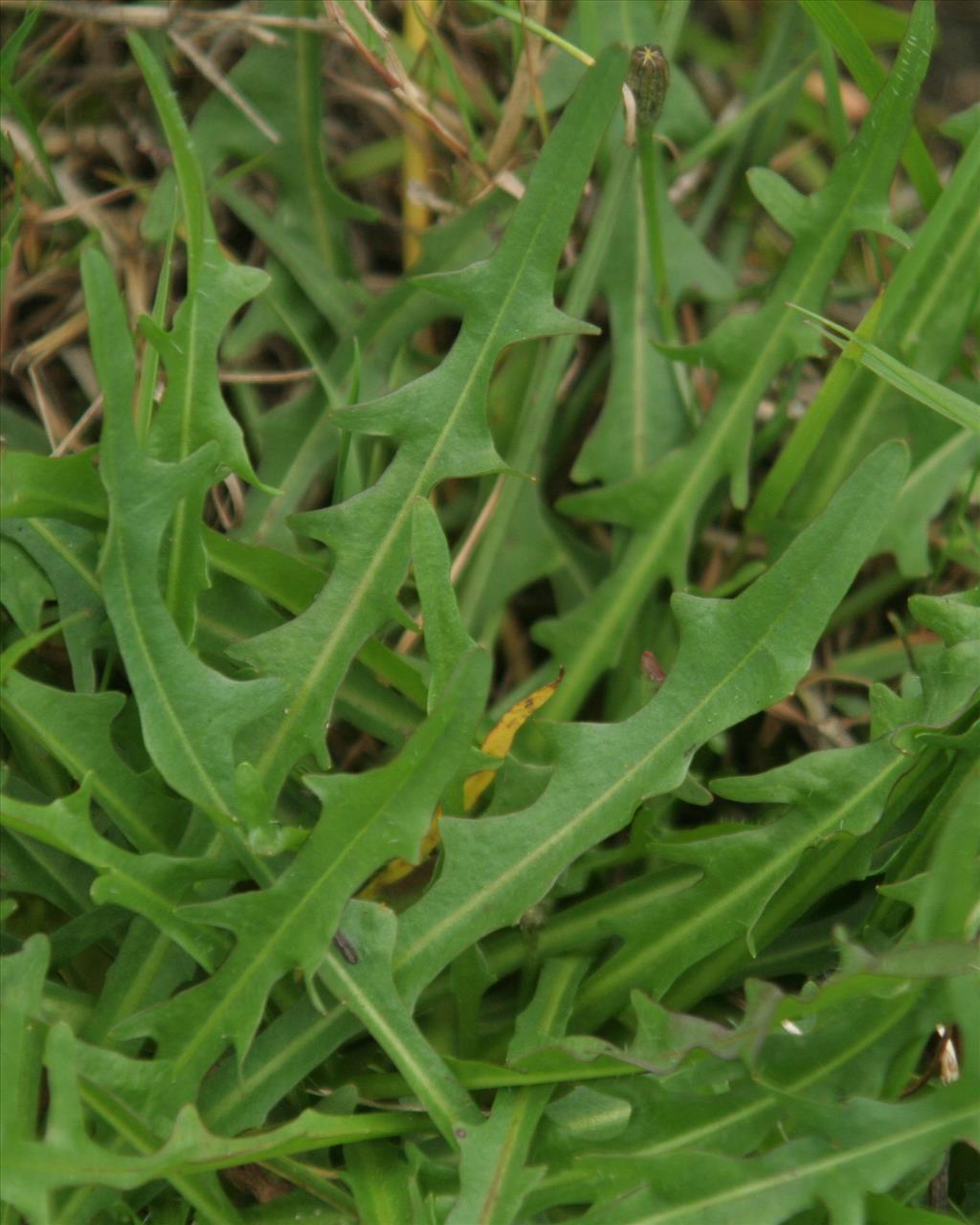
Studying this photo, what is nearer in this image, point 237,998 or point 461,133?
point 237,998

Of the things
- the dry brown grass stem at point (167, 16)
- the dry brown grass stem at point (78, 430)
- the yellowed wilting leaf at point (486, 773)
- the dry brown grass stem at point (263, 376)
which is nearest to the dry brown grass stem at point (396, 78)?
the dry brown grass stem at point (167, 16)

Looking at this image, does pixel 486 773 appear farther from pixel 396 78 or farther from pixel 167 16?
pixel 167 16

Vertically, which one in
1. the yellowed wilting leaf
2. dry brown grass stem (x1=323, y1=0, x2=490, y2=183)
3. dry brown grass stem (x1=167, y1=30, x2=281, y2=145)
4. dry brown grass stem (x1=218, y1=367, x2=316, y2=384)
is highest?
dry brown grass stem (x1=323, y1=0, x2=490, y2=183)

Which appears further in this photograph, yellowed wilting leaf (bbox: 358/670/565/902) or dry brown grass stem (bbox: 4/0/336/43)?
dry brown grass stem (bbox: 4/0/336/43)

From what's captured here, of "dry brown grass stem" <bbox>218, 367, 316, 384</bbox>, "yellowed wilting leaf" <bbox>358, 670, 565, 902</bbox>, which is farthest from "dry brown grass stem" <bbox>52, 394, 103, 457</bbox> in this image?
"yellowed wilting leaf" <bbox>358, 670, 565, 902</bbox>

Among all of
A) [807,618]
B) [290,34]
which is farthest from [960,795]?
[290,34]

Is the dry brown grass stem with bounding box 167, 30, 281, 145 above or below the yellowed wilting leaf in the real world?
above

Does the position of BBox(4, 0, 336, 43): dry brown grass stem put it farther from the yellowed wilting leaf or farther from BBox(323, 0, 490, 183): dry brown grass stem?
the yellowed wilting leaf

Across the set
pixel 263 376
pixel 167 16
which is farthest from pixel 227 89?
pixel 263 376

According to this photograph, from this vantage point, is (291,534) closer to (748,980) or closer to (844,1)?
(748,980)
